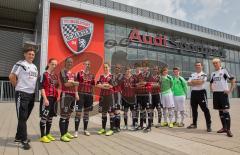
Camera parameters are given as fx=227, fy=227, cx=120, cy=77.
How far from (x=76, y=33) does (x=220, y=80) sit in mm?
16594

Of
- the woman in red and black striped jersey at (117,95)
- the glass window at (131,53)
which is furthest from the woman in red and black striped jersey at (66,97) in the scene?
the glass window at (131,53)

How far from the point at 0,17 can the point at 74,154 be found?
27088 millimetres

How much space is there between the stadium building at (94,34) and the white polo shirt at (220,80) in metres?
9.96

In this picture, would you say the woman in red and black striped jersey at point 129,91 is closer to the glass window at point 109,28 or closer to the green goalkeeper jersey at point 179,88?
the green goalkeeper jersey at point 179,88

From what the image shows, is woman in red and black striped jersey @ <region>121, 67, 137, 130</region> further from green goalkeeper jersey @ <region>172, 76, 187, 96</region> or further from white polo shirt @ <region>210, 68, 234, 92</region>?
white polo shirt @ <region>210, 68, 234, 92</region>

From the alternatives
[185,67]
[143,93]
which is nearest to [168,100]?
[143,93]

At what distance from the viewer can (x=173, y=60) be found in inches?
1168

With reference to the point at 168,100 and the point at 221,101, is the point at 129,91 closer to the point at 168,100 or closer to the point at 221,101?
the point at 168,100

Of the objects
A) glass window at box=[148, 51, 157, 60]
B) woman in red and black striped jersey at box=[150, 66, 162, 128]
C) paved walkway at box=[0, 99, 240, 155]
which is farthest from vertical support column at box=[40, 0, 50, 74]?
woman in red and black striped jersey at box=[150, 66, 162, 128]

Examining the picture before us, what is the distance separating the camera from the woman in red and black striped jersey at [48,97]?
199 inches

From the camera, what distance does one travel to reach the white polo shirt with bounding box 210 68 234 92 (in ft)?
20.8

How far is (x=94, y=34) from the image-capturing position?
22.2 m

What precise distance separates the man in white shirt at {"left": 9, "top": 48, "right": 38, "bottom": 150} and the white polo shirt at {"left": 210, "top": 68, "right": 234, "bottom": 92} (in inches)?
191

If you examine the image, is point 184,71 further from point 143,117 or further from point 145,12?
point 143,117
